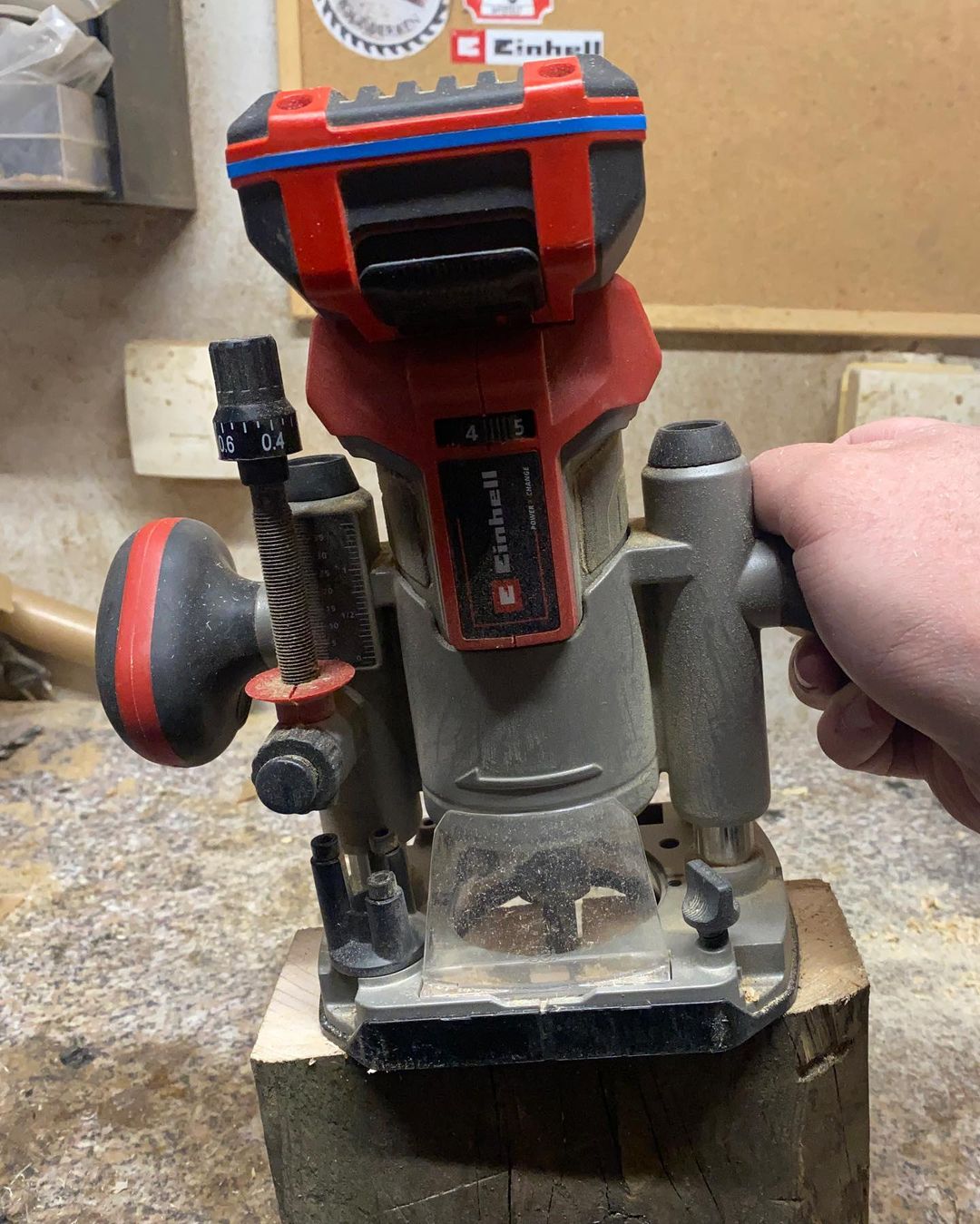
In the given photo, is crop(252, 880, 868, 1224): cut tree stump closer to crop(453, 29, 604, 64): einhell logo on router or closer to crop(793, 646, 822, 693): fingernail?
crop(793, 646, 822, 693): fingernail

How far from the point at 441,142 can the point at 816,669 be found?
0.50 m

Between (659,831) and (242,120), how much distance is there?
2.02 feet

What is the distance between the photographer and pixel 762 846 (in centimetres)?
79

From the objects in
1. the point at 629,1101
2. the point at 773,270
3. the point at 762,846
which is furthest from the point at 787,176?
the point at 629,1101

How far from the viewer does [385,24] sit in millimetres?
1338

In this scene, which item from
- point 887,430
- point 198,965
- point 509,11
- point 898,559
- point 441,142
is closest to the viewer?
point 441,142

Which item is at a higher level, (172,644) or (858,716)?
(172,644)

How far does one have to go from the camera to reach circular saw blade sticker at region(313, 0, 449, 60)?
133 cm

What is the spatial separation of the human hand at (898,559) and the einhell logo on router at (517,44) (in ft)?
2.83

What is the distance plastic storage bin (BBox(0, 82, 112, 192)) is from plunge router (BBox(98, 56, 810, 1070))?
0.75m

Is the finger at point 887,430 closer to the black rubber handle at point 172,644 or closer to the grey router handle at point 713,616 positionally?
the grey router handle at point 713,616

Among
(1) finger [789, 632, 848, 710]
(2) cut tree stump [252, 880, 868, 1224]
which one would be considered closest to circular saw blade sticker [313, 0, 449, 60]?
(1) finger [789, 632, 848, 710]

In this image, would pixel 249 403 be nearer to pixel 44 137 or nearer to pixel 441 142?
pixel 441 142

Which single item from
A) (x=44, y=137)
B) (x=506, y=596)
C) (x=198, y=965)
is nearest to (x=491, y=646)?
(x=506, y=596)
